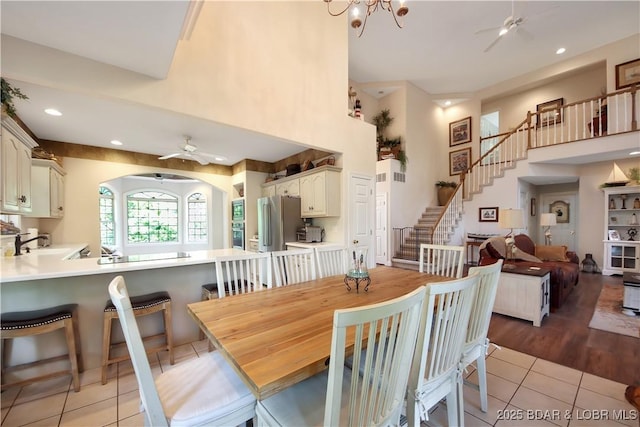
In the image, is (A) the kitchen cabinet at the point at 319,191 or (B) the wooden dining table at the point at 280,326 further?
(A) the kitchen cabinet at the point at 319,191

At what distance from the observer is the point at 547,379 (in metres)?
2.12

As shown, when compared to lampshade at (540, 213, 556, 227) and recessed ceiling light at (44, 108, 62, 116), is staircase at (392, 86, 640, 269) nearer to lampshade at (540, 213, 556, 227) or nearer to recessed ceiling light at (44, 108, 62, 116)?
lampshade at (540, 213, 556, 227)

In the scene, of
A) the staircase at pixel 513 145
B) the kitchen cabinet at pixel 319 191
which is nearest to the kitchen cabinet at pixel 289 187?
the kitchen cabinet at pixel 319 191

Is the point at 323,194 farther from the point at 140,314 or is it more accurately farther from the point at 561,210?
the point at 561,210

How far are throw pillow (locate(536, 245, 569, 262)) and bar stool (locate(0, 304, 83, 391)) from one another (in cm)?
687

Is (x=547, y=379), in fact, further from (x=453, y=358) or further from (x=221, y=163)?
(x=221, y=163)

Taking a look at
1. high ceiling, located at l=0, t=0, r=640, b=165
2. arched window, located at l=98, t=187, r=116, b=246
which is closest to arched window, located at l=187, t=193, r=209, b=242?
arched window, located at l=98, t=187, r=116, b=246

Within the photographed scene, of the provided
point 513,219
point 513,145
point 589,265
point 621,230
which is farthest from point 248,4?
point 589,265

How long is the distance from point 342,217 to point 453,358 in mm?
2961

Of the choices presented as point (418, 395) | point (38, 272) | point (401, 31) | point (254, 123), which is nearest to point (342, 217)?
point (254, 123)

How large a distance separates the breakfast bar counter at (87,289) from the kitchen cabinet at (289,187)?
7.56ft

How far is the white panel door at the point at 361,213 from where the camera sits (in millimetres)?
4293

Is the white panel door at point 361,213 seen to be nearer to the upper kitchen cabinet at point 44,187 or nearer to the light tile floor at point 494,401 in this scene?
→ the light tile floor at point 494,401

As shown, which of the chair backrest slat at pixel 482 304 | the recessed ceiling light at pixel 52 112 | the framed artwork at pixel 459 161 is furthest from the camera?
the framed artwork at pixel 459 161
